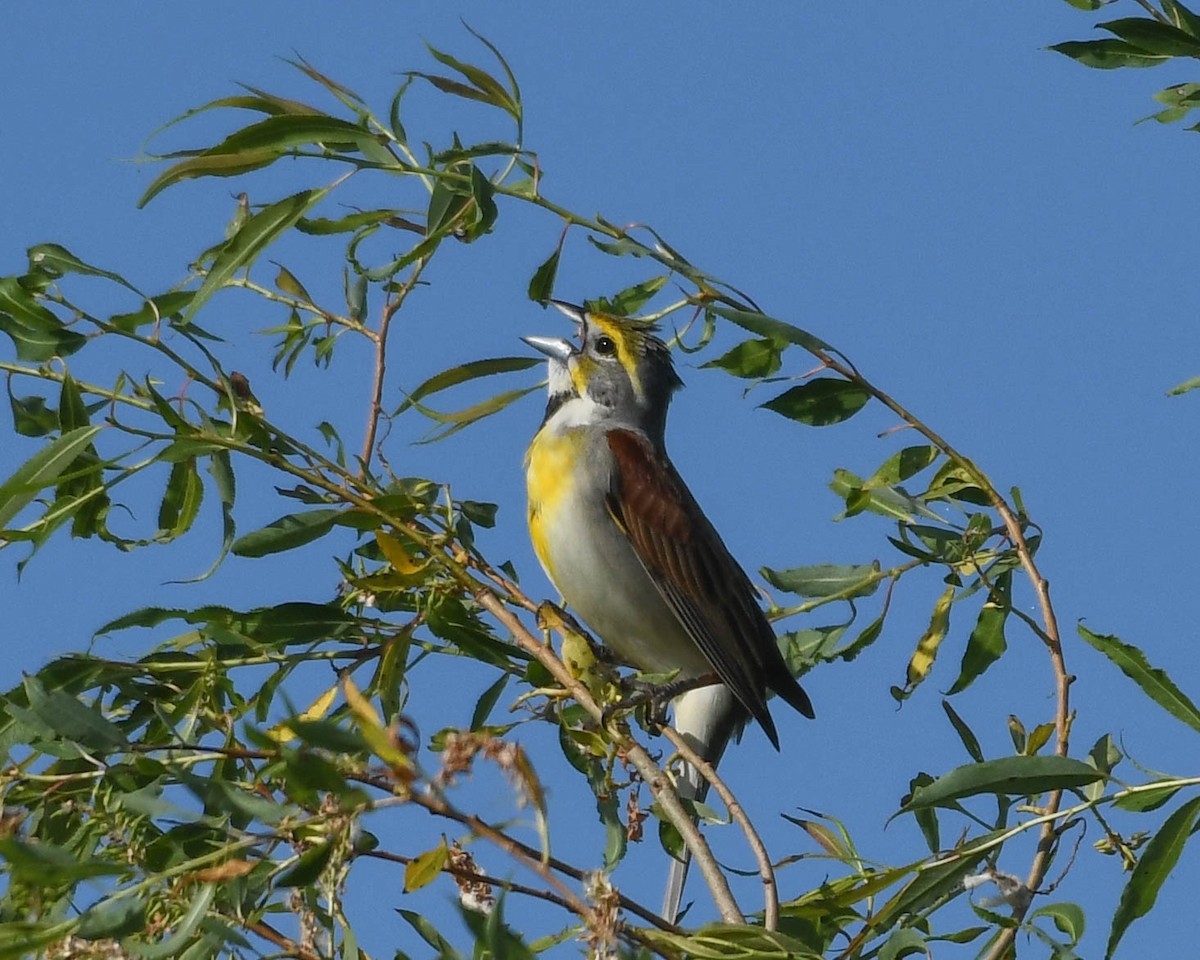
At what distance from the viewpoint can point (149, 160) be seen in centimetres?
360

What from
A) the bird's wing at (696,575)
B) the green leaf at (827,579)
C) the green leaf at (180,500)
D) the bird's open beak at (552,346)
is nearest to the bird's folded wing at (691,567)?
the bird's wing at (696,575)

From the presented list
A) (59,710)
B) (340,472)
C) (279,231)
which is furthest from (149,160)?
(59,710)

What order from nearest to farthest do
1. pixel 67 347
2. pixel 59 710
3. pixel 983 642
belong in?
pixel 59 710 < pixel 67 347 < pixel 983 642

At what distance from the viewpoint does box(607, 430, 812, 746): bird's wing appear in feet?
18.2

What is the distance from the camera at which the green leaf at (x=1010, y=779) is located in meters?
2.85

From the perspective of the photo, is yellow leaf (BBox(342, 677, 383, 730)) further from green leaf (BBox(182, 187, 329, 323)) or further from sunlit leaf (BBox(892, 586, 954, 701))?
sunlit leaf (BBox(892, 586, 954, 701))

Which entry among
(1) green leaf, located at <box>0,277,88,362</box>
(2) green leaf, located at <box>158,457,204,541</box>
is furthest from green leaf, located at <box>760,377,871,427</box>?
(1) green leaf, located at <box>0,277,88,362</box>

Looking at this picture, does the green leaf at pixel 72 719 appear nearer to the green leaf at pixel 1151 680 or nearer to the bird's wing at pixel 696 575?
the green leaf at pixel 1151 680

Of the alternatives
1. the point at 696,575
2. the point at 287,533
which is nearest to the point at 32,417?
the point at 287,533

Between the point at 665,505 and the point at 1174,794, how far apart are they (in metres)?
3.09

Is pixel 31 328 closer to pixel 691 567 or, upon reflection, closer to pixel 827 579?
pixel 827 579

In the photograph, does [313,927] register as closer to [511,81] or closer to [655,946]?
[655,946]

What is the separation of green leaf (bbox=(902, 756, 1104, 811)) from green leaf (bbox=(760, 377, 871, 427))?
1.20m

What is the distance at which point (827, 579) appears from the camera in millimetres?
4094
